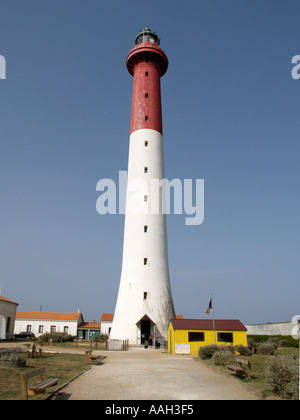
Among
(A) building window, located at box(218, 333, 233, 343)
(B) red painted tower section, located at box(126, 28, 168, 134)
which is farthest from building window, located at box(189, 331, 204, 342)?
(B) red painted tower section, located at box(126, 28, 168, 134)

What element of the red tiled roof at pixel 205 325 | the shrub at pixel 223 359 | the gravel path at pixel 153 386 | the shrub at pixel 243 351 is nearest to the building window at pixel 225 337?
the red tiled roof at pixel 205 325

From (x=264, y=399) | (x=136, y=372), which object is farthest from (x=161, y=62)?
(x=264, y=399)

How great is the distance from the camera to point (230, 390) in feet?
36.3

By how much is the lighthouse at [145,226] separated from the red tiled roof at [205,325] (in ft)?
18.2

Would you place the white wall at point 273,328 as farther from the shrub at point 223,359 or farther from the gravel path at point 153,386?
the gravel path at point 153,386

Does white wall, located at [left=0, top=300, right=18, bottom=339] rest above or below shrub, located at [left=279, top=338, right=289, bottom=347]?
above

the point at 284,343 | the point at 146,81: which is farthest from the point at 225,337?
the point at 146,81

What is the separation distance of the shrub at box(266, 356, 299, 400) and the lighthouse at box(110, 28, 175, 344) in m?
21.8

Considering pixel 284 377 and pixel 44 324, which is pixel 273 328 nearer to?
pixel 284 377

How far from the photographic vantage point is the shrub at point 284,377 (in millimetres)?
9820

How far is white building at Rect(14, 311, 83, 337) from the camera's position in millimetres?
57438

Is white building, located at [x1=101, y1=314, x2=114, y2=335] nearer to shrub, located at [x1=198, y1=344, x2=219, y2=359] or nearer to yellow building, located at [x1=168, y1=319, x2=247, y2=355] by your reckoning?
yellow building, located at [x1=168, y1=319, x2=247, y2=355]
